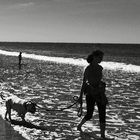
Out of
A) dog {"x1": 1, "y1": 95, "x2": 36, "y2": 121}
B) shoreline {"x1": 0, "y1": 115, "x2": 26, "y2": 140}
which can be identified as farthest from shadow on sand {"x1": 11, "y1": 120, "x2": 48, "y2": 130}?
shoreline {"x1": 0, "y1": 115, "x2": 26, "y2": 140}

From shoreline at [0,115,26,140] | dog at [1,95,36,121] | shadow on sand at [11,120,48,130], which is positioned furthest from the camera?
dog at [1,95,36,121]

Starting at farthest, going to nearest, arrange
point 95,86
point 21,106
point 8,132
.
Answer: point 21,106
point 8,132
point 95,86

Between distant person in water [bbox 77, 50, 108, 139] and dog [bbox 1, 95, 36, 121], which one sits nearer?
distant person in water [bbox 77, 50, 108, 139]

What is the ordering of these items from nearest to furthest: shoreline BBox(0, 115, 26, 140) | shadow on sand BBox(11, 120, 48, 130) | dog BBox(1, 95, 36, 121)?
shoreline BBox(0, 115, 26, 140)
shadow on sand BBox(11, 120, 48, 130)
dog BBox(1, 95, 36, 121)

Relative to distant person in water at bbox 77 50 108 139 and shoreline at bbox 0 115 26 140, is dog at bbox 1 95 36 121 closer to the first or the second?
shoreline at bbox 0 115 26 140

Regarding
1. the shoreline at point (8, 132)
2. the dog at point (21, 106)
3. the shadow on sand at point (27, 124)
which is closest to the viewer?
the shoreline at point (8, 132)

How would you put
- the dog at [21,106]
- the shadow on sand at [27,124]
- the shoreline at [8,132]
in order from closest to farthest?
the shoreline at [8,132]
the shadow on sand at [27,124]
the dog at [21,106]

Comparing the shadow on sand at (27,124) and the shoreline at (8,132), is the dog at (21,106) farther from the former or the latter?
the shoreline at (8,132)

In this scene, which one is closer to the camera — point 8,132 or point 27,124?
point 8,132

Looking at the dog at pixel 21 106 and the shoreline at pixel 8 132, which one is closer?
the shoreline at pixel 8 132

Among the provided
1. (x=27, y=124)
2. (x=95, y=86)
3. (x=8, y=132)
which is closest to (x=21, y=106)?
(x=27, y=124)

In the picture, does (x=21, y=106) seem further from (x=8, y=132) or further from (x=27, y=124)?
(x=8, y=132)

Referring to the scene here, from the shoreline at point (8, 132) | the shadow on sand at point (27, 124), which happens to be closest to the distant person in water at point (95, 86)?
the shadow on sand at point (27, 124)

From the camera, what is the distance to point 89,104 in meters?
7.45
